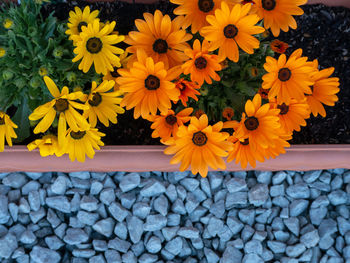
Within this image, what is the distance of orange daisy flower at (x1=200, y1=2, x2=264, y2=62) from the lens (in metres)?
0.95

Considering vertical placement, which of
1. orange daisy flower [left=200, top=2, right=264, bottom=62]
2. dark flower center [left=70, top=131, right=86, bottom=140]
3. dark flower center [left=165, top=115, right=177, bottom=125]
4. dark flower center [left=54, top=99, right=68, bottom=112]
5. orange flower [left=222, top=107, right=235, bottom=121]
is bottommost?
dark flower center [left=70, top=131, right=86, bottom=140]

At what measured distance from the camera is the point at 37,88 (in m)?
1.24

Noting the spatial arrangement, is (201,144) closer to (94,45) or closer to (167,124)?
(167,124)

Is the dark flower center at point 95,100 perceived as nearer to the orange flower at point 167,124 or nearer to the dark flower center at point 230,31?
the orange flower at point 167,124

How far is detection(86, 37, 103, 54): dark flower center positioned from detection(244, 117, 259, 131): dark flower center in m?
0.46

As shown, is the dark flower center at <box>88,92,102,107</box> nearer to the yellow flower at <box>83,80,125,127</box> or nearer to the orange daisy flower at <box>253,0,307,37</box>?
the yellow flower at <box>83,80,125,127</box>

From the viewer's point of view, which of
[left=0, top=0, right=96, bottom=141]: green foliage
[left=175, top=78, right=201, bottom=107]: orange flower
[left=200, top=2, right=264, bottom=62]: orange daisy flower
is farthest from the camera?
[left=0, top=0, right=96, bottom=141]: green foliage

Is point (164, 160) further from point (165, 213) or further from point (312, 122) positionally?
point (312, 122)

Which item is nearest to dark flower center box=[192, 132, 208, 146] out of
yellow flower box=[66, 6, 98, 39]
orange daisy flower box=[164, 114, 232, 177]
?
orange daisy flower box=[164, 114, 232, 177]

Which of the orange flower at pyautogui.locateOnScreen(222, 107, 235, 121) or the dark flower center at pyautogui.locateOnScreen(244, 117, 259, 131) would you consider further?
the orange flower at pyautogui.locateOnScreen(222, 107, 235, 121)

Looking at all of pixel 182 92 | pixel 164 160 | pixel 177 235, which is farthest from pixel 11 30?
pixel 177 235

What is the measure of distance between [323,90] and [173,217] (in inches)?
31.9

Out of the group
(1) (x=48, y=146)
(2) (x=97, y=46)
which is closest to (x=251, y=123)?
(2) (x=97, y=46)

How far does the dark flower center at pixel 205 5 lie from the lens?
1.02m
